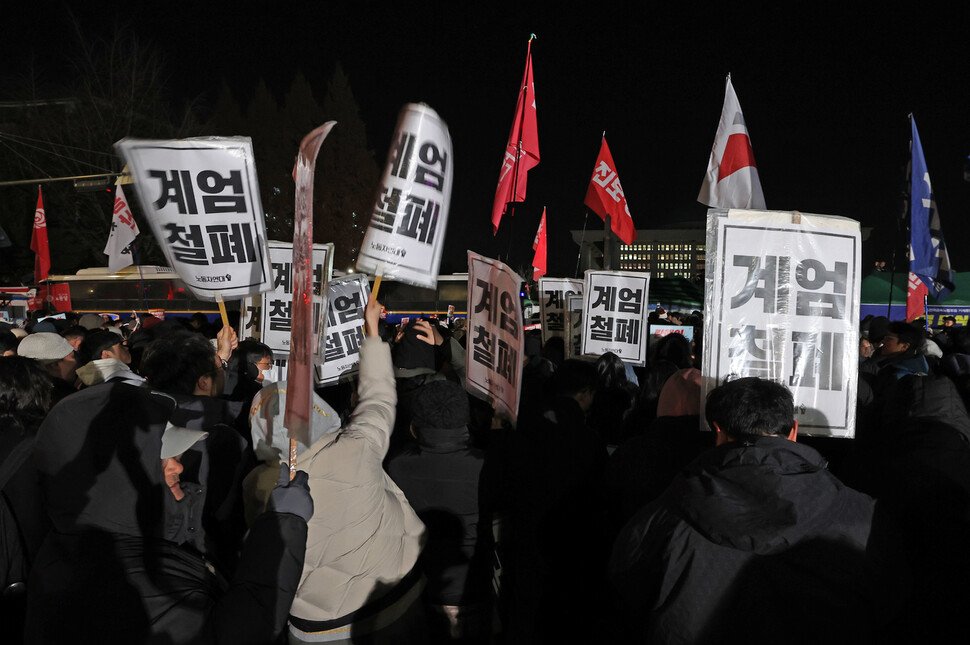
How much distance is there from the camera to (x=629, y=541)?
2160 mm

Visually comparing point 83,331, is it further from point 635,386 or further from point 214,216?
point 635,386

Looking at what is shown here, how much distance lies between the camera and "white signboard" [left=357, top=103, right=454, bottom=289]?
332cm

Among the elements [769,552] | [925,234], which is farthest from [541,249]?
[769,552]

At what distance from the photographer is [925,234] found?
23.1ft

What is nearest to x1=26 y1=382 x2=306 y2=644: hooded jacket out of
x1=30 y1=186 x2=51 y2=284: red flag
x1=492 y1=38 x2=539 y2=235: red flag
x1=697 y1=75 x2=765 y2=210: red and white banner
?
x1=697 y1=75 x2=765 y2=210: red and white banner

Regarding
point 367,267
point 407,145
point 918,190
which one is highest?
point 918,190

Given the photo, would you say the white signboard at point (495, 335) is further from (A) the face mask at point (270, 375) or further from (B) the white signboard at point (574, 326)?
(B) the white signboard at point (574, 326)

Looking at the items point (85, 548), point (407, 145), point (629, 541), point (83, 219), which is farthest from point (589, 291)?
point (83, 219)

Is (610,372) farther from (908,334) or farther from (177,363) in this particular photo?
(177,363)

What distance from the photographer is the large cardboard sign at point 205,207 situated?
12.3ft

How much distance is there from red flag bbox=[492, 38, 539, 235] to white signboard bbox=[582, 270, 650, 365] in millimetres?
1413

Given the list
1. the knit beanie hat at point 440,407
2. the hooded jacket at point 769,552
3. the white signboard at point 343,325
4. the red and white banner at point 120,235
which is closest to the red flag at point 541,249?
the red and white banner at point 120,235

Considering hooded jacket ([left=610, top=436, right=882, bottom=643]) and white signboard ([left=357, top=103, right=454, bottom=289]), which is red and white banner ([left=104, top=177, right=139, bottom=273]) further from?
hooded jacket ([left=610, top=436, right=882, bottom=643])

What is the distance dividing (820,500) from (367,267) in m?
2.31
